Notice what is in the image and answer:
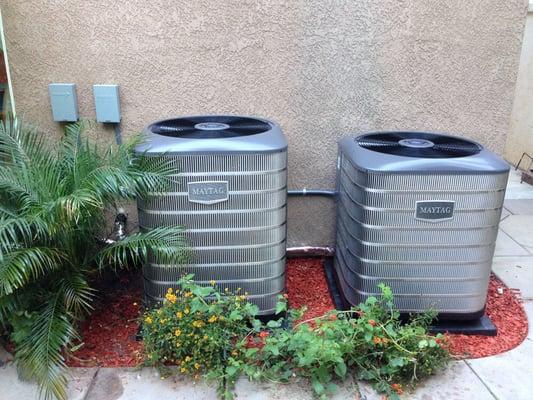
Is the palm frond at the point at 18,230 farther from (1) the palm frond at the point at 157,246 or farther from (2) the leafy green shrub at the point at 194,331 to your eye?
(2) the leafy green shrub at the point at 194,331

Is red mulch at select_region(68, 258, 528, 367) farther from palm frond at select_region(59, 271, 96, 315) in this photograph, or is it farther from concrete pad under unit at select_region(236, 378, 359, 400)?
concrete pad under unit at select_region(236, 378, 359, 400)

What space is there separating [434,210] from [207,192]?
1.27 meters

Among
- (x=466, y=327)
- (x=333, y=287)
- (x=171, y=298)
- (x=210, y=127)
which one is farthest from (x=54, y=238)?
(x=466, y=327)

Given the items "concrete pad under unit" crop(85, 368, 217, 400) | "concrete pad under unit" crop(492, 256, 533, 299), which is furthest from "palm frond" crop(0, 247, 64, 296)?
A: "concrete pad under unit" crop(492, 256, 533, 299)

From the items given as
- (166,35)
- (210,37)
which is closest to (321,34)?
(210,37)

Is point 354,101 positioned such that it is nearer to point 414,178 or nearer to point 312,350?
point 414,178

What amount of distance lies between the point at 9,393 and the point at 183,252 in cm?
110

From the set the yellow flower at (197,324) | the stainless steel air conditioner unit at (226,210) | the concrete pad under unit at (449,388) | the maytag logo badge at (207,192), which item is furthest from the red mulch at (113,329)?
the concrete pad under unit at (449,388)

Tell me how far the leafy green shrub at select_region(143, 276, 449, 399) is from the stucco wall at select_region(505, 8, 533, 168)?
533cm

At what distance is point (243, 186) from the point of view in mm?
2639

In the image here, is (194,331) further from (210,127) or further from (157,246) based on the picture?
(210,127)

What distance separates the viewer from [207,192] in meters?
2.64

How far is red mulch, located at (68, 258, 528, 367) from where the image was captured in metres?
2.70

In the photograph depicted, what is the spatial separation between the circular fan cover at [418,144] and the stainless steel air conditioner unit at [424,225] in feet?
0.06
